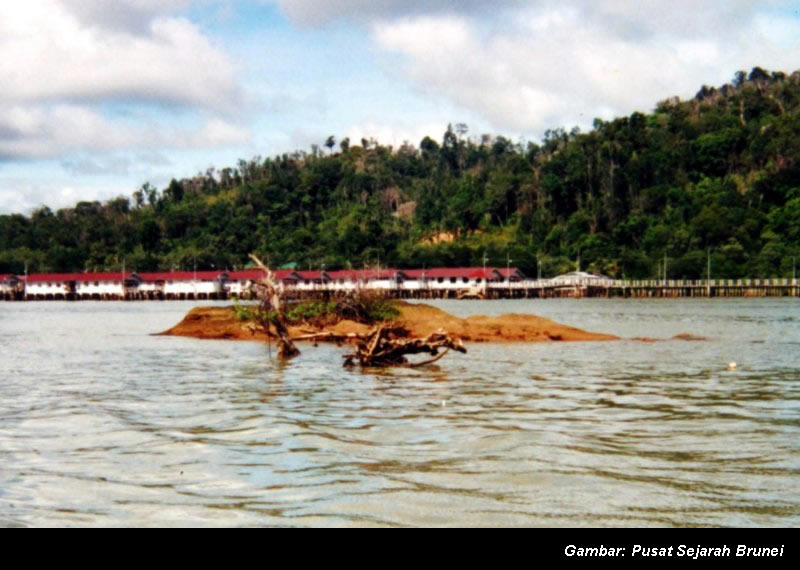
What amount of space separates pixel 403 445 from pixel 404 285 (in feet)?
437

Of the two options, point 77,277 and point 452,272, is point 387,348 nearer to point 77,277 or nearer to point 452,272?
point 452,272

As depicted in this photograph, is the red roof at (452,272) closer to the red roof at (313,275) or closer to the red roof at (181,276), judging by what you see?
the red roof at (313,275)

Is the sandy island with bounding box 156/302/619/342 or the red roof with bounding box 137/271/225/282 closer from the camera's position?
the sandy island with bounding box 156/302/619/342

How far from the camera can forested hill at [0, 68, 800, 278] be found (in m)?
138

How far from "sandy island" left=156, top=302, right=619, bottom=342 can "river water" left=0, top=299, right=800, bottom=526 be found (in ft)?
34.4

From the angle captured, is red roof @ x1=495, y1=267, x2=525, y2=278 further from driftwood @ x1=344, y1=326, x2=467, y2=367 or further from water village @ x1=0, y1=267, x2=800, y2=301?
driftwood @ x1=344, y1=326, x2=467, y2=367

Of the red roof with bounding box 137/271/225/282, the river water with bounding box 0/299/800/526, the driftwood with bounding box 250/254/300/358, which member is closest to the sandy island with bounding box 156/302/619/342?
the driftwood with bounding box 250/254/300/358

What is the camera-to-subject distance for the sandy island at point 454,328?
3866cm

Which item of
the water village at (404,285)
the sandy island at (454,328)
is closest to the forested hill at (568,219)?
the water village at (404,285)

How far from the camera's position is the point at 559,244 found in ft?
518

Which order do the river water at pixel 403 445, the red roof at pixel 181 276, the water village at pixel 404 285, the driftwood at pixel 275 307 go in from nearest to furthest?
1. the river water at pixel 403 445
2. the driftwood at pixel 275 307
3. the water village at pixel 404 285
4. the red roof at pixel 181 276

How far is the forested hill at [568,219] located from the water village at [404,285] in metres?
5.66

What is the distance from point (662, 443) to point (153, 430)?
8.80m
